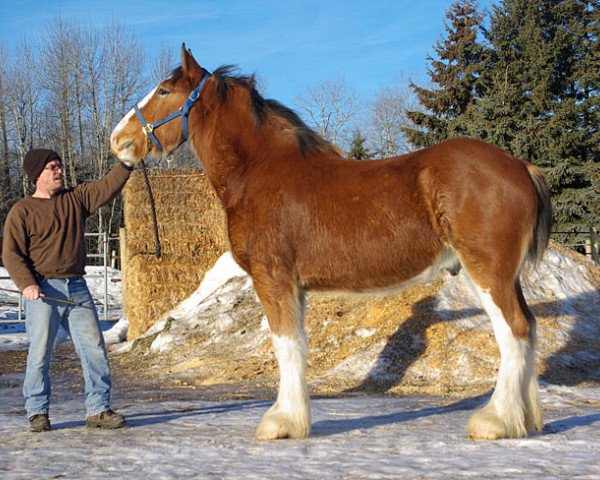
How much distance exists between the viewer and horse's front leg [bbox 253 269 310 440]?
4656 millimetres

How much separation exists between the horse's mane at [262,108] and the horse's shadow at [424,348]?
3.33m

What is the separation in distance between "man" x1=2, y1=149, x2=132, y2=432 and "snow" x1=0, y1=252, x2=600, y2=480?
269 millimetres

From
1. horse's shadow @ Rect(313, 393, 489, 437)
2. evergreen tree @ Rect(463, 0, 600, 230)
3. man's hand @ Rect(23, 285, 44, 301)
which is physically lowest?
horse's shadow @ Rect(313, 393, 489, 437)

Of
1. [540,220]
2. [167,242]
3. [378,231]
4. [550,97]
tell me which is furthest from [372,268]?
[550,97]

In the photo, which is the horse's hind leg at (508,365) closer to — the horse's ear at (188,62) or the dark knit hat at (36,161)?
the horse's ear at (188,62)

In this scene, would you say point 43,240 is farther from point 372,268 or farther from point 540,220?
point 540,220

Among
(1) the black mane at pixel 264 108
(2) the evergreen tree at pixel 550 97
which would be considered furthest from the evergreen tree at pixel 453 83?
(1) the black mane at pixel 264 108

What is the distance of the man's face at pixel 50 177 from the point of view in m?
5.38

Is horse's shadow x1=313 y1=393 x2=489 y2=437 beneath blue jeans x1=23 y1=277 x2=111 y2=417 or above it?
beneath

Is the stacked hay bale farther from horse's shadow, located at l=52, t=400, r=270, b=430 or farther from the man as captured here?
the man

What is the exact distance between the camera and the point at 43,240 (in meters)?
5.31

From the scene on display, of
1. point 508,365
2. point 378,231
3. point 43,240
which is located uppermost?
point 43,240

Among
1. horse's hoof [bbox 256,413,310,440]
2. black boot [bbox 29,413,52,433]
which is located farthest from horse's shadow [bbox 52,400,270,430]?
horse's hoof [bbox 256,413,310,440]

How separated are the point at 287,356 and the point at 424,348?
12.1ft
